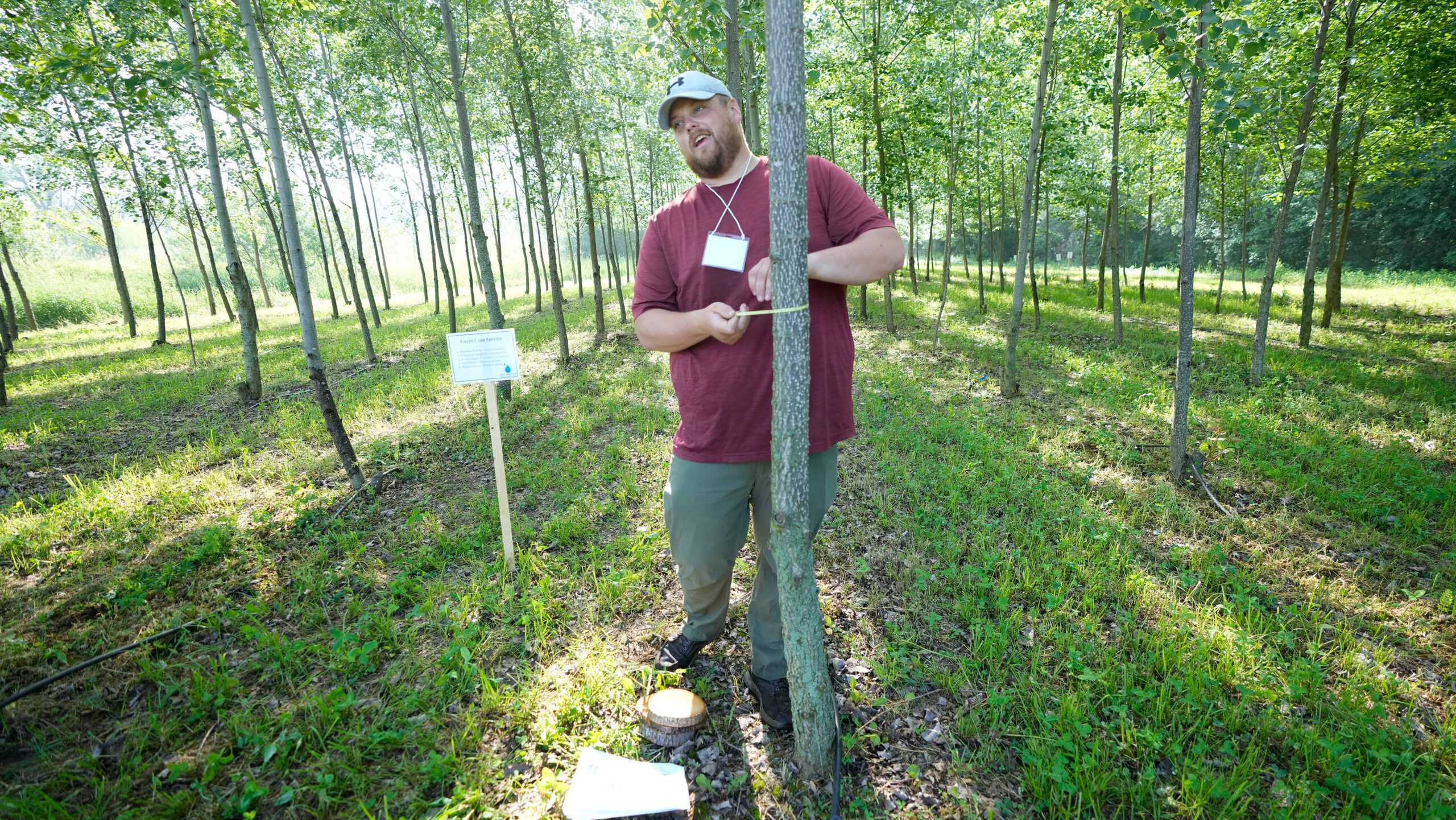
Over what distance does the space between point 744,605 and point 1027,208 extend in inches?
240

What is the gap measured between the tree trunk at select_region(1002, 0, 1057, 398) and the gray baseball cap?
18.2 feet

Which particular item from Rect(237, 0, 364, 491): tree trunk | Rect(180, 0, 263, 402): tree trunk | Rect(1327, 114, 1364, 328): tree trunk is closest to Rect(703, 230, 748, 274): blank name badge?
Rect(237, 0, 364, 491): tree trunk

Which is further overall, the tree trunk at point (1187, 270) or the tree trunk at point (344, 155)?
the tree trunk at point (344, 155)

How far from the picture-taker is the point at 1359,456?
504 centimetres

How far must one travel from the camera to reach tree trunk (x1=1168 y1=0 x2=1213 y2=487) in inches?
168

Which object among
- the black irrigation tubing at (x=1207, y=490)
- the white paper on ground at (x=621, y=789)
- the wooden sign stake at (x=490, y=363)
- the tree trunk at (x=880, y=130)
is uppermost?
the tree trunk at (x=880, y=130)

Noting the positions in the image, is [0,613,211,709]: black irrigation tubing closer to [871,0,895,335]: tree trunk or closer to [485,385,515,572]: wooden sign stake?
[485,385,515,572]: wooden sign stake

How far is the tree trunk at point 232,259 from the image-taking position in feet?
23.8

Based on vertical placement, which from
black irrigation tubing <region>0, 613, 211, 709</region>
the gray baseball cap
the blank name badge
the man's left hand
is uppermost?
the gray baseball cap

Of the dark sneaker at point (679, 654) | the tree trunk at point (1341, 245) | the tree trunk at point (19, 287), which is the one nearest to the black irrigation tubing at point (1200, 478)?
the dark sneaker at point (679, 654)

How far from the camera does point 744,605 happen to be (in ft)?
11.5

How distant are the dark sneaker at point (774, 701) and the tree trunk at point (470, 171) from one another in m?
6.19

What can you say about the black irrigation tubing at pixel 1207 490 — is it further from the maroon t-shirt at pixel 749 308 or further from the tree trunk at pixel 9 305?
the tree trunk at pixel 9 305

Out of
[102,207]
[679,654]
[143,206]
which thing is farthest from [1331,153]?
[102,207]
